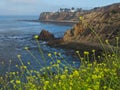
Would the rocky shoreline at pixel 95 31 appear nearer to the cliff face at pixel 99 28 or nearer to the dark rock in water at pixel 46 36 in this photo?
the cliff face at pixel 99 28

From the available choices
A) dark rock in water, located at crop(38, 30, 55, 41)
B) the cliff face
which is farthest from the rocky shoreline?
dark rock in water, located at crop(38, 30, 55, 41)

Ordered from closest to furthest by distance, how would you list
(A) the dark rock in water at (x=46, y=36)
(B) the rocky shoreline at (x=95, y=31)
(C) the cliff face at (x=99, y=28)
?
(B) the rocky shoreline at (x=95, y=31) → (C) the cliff face at (x=99, y=28) → (A) the dark rock in water at (x=46, y=36)

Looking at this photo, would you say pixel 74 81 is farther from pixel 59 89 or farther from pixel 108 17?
pixel 108 17

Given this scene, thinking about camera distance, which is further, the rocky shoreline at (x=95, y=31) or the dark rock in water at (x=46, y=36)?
the dark rock in water at (x=46, y=36)

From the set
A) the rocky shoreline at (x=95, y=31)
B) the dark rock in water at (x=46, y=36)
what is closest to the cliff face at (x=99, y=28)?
the rocky shoreline at (x=95, y=31)

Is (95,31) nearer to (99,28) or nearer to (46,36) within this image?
(99,28)

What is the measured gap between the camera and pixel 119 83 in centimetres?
809

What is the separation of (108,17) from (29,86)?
2722 inches

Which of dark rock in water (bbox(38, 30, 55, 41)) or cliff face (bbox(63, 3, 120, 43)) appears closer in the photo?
cliff face (bbox(63, 3, 120, 43))

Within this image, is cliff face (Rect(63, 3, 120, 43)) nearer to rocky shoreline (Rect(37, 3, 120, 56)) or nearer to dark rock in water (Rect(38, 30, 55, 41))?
rocky shoreline (Rect(37, 3, 120, 56))

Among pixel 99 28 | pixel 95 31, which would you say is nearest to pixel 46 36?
pixel 95 31

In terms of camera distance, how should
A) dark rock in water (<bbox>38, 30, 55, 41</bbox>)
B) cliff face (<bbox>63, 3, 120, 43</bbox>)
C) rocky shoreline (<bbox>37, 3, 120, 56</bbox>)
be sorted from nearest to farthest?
rocky shoreline (<bbox>37, 3, 120, 56</bbox>), cliff face (<bbox>63, 3, 120, 43</bbox>), dark rock in water (<bbox>38, 30, 55, 41</bbox>)

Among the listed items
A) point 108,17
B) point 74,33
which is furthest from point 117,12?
point 74,33

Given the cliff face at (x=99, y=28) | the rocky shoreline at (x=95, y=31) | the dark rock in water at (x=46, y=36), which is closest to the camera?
the rocky shoreline at (x=95, y=31)
